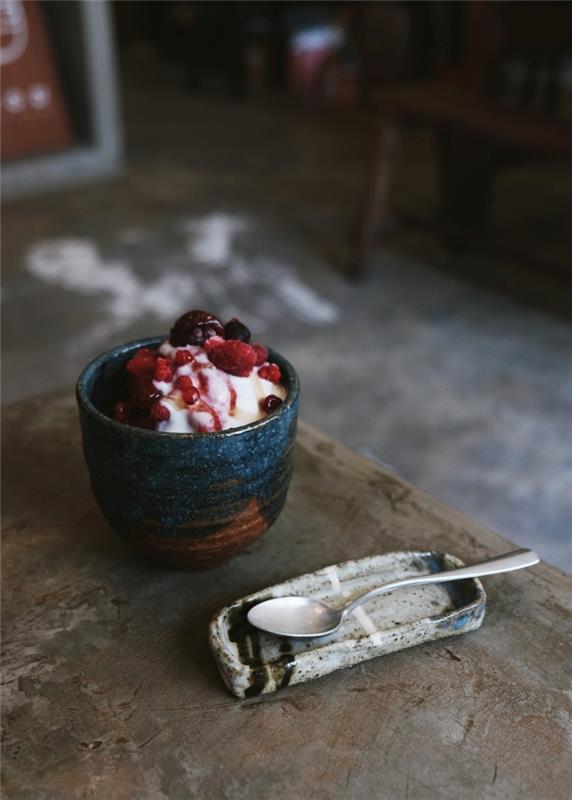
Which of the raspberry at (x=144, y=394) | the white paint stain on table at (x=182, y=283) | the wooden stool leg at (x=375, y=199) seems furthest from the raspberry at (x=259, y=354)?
the wooden stool leg at (x=375, y=199)

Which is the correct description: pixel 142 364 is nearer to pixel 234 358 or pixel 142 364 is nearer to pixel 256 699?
pixel 234 358

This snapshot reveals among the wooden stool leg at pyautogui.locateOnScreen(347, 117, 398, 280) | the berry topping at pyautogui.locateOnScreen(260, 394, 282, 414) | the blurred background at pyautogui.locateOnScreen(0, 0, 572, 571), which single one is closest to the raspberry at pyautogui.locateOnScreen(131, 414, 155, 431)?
the berry topping at pyautogui.locateOnScreen(260, 394, 282, 414)

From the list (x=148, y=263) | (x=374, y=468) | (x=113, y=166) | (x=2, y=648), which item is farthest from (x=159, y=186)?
(x=2, y=648)

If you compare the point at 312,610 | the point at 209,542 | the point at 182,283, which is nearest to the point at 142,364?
the point at 209,542

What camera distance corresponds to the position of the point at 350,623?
0.84m

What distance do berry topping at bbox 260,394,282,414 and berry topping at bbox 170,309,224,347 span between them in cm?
9

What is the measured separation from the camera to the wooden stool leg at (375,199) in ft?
9.31

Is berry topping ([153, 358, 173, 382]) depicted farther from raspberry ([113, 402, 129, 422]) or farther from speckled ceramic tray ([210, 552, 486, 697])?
speckled ceramic tray ([210, 552, 486, 697])

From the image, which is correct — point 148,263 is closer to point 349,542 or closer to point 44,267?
point 44,267

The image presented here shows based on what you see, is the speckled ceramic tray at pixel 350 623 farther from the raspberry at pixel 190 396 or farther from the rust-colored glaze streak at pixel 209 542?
the raspberry at pixel 190 396

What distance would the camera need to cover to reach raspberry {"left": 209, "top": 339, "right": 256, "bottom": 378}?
84cm

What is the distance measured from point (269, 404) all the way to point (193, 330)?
0.11 m

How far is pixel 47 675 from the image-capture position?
793mm

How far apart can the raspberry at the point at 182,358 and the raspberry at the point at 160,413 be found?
0.18 ft
